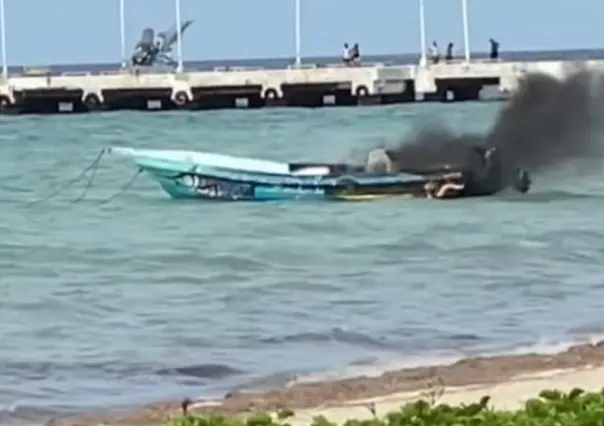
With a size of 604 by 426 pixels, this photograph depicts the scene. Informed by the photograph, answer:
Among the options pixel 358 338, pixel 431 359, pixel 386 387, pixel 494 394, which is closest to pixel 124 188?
pixel 358 338

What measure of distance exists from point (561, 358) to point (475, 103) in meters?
58.6

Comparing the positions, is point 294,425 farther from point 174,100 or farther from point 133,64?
point 133,64

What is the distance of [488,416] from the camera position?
7.52 meters

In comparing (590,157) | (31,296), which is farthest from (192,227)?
(590,157)

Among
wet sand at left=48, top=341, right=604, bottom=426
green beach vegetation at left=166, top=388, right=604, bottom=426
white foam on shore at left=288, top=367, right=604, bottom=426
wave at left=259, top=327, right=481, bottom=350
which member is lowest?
wave at left=259, top=327, right=481, bottom=350

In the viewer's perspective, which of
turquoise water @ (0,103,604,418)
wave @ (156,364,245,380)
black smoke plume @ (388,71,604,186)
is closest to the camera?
wave @ (156,364,245,380)

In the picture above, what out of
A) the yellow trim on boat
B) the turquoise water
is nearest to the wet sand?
the turquoise water

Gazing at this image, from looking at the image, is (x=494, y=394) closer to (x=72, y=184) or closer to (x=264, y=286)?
(x=264, y=286)

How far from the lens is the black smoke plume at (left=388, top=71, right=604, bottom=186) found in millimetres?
32375

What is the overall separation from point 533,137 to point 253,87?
1532 inches

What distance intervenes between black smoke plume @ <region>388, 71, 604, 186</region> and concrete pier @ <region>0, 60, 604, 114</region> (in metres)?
32.4

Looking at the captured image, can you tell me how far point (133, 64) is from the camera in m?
83.0

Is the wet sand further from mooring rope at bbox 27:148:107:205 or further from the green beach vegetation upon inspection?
mooring rope at bbox 27:148:107:205

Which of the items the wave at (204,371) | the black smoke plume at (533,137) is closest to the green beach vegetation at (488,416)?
the wave at (204,371)
